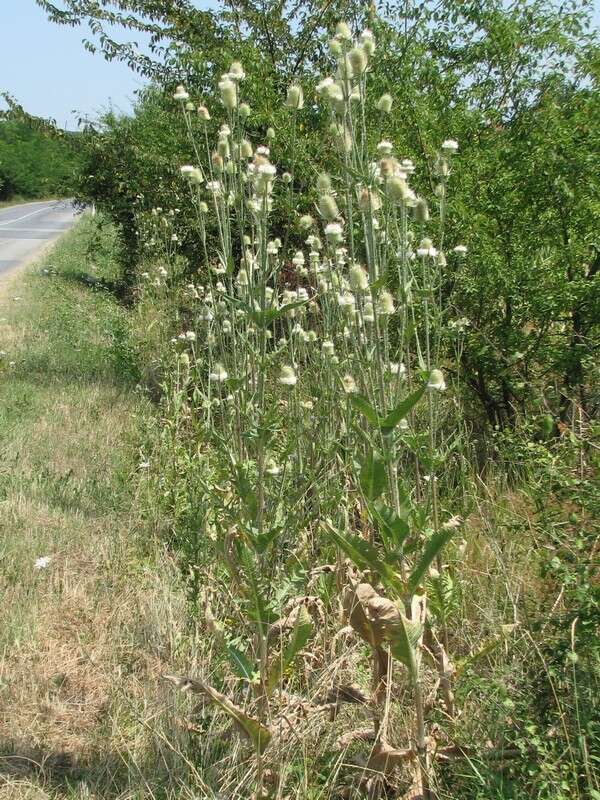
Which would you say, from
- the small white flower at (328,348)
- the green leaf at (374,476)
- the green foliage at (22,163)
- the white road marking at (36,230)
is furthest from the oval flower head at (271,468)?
the green foliage at (22,163)

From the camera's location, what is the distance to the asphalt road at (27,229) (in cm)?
1942

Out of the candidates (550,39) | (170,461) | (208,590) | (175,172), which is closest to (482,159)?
(550,39)

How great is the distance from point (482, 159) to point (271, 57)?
364 centimetres

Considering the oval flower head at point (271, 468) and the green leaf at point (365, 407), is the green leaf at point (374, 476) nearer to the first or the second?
the green leaf at point (365, 407)

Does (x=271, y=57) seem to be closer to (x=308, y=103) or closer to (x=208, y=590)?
(x=308, y=103)

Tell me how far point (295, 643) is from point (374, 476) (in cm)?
61

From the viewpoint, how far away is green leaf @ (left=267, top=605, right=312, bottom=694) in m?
2.47

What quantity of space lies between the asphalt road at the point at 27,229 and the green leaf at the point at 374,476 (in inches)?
513

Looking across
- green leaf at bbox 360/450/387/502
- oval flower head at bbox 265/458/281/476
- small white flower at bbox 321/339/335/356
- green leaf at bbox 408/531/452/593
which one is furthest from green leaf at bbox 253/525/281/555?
small white flower at bbox 321/339/335/356

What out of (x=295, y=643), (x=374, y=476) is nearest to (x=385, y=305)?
Answer: (x=374, y=476)

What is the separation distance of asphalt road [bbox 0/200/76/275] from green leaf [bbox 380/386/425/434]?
13038 mm

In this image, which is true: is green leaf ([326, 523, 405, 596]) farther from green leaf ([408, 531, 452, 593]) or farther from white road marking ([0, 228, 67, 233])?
white road marking ([0, 228, 67, 233])

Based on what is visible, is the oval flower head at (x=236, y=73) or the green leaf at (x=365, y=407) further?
the oval flower head at (x=236, y=73)

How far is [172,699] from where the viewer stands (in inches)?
108
